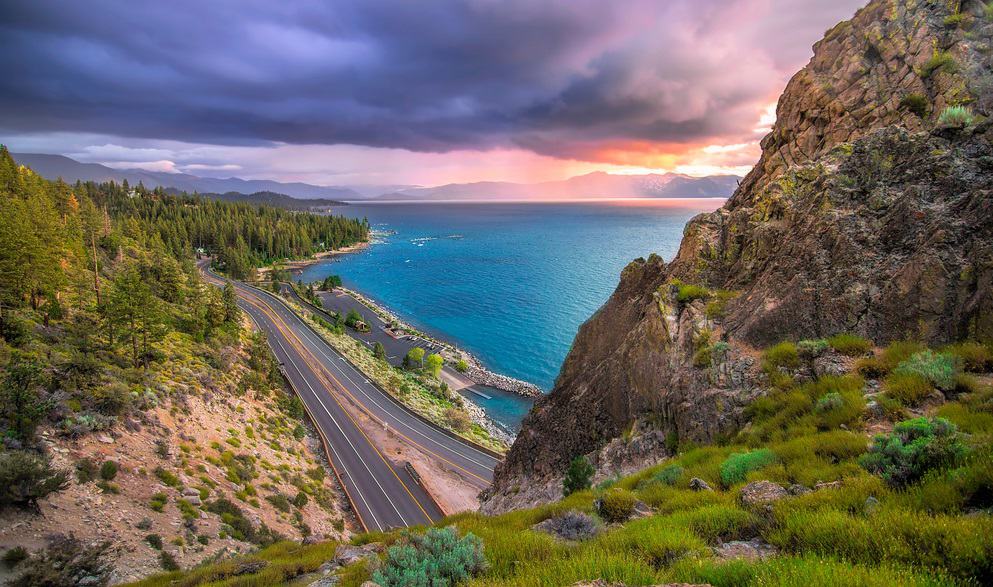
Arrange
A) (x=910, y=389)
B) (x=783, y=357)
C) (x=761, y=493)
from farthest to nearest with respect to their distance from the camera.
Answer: (x=783, y=357) < (x=910, y=389) < (x=761, y=493)

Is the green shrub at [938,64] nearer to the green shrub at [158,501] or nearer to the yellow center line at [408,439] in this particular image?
the green shrub at [158,501]

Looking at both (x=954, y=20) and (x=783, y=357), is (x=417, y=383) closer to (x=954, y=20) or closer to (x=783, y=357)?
(x=783, y=357)

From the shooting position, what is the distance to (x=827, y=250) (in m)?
11.7

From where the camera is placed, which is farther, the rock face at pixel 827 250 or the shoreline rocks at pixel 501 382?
the shoreline rocks at pixel 501 382

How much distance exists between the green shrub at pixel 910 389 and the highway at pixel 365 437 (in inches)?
1207

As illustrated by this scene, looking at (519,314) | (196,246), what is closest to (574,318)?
(519,314)

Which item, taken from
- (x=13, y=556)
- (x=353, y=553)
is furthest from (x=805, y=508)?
(x=13, y=556)

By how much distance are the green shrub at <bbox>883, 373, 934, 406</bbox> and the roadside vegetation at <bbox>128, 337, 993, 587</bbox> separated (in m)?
0.05

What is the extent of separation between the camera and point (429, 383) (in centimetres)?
6125

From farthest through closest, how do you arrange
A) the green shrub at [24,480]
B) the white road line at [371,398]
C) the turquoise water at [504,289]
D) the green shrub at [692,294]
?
the turquoise water at [504,289] → the white road line at [371,398] → the green shrub at [692,294] → the green shrub at [24,480]

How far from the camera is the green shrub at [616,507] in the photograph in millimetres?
7574

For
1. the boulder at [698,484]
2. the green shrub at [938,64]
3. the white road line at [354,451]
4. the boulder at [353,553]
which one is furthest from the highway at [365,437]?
the green shrub at [938,64]

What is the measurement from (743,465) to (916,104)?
1442 cm

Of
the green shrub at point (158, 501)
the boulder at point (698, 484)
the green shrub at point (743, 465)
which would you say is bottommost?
the green shrub at point (158, 501)
